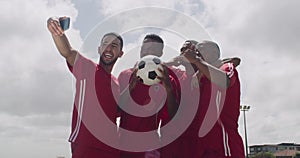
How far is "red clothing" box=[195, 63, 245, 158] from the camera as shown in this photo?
530 cm

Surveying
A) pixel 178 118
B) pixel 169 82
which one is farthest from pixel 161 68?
pixel 178 118

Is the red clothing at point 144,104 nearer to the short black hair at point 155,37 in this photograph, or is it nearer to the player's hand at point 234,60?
the short black hair at point 155,37

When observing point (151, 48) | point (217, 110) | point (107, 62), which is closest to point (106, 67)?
point (107, 62)

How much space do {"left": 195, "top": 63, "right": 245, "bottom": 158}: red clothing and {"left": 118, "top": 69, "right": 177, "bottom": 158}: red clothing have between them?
1.56 feet

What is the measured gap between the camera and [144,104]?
5.51 m

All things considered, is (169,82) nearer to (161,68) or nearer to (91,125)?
(161,68)

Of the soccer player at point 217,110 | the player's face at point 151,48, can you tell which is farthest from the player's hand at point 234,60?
the player's face at point 151,48

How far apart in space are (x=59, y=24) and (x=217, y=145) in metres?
2.40

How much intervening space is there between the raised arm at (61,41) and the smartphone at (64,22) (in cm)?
5

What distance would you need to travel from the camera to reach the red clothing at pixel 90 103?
513 centimetres

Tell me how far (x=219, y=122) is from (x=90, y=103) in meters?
1.59

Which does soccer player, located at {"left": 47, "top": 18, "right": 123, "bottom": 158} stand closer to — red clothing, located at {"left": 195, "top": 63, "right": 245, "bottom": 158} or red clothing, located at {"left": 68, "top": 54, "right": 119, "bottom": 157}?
red clothing, located at {"left": 68, "top": 54, "right": 119, "bottom": 157}

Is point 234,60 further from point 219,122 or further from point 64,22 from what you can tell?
point 64,22

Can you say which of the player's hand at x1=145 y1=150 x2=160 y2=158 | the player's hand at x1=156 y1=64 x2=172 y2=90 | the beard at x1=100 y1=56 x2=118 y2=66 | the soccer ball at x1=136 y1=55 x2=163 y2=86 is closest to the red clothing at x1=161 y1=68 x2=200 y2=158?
the player's hand at x1=145 y1=150 x2=160 y2=158
